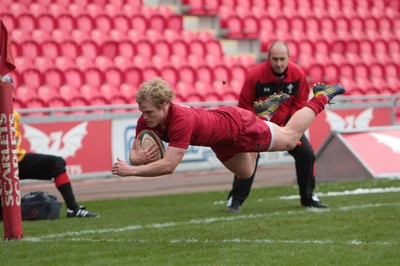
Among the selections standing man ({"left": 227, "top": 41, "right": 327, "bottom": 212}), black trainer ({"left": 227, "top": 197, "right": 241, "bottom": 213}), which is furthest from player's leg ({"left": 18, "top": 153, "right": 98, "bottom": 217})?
standing man ({"left": 227, "top": 41, "right": 327, "bottom": 212})

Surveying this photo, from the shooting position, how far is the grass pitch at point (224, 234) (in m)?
7.34

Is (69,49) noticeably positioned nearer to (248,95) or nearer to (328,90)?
(248,95)

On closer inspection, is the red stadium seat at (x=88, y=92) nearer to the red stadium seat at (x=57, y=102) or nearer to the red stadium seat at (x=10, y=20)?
the red stadium seat at (x=57, y=102)

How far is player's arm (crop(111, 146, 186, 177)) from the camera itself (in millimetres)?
7754

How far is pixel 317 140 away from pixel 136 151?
11366 mm

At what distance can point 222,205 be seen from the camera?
12.1 m

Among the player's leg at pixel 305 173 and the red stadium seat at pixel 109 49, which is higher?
the red stadium seat at pixel 109 49

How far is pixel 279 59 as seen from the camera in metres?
10.8

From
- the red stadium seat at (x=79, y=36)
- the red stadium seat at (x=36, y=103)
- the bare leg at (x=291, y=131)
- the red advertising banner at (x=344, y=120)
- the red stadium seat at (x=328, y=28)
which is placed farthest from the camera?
the red stadium seat at (x=328, y=28)

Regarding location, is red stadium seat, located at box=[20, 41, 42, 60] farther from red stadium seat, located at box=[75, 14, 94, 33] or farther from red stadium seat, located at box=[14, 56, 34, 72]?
red stadium seat, located at box=[75, 14, 94, 33]

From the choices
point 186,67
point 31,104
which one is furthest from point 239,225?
point 186,67

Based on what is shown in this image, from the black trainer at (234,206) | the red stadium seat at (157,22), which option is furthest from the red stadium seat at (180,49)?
the black trainer at (234,206)

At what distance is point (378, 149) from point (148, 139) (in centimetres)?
765

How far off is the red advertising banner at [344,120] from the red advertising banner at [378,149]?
11.6ft
